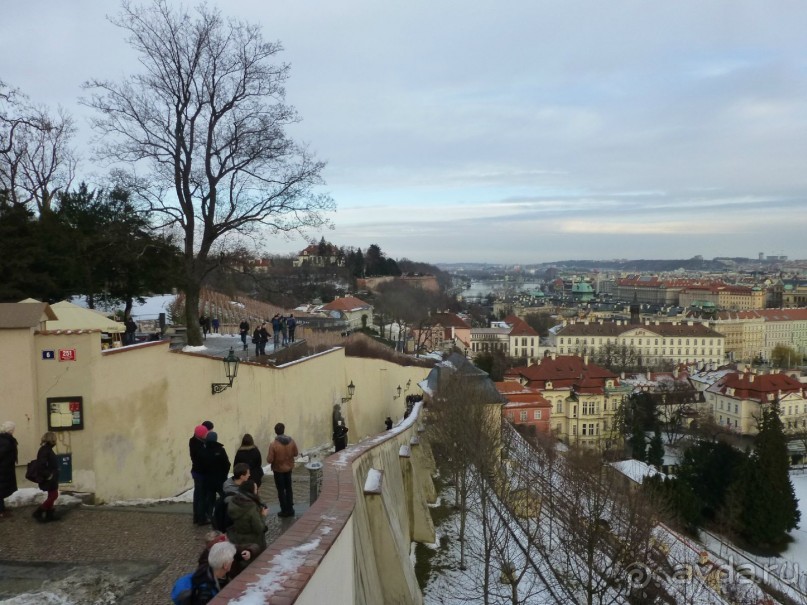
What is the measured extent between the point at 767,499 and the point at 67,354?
33.9 meters

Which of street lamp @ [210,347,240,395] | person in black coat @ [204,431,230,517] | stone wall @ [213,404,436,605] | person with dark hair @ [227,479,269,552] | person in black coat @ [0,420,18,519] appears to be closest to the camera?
stone wall @ [213,404,436,605]

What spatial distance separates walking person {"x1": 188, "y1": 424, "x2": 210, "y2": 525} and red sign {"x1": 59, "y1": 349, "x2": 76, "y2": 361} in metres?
2.22

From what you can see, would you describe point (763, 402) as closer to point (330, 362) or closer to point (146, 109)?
point (330, 362)

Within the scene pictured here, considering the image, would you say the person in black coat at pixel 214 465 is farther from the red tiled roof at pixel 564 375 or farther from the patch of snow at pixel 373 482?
the red tiled roof at pixel 564 375

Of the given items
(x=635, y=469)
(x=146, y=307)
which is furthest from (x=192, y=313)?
(x=635, y=469)

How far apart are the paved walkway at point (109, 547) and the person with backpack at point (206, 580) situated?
1574 mm

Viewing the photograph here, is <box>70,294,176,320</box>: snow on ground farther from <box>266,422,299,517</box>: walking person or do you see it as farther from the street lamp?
<box>266,422,299,517</box>: walking person

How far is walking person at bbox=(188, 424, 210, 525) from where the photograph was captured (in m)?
7.05

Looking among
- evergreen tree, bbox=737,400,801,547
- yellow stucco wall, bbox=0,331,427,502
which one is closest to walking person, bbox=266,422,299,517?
yellow stucco wall, bbox=0,331,427,502

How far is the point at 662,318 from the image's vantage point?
131m

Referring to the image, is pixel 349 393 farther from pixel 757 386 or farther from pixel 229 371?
pixel 757 386

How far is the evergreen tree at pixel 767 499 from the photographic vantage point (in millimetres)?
32062

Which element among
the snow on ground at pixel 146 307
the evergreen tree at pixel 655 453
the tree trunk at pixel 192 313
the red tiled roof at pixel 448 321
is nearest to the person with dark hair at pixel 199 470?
the tree trunk at pixel 192 313

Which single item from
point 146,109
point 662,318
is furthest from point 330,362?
point 662,318
